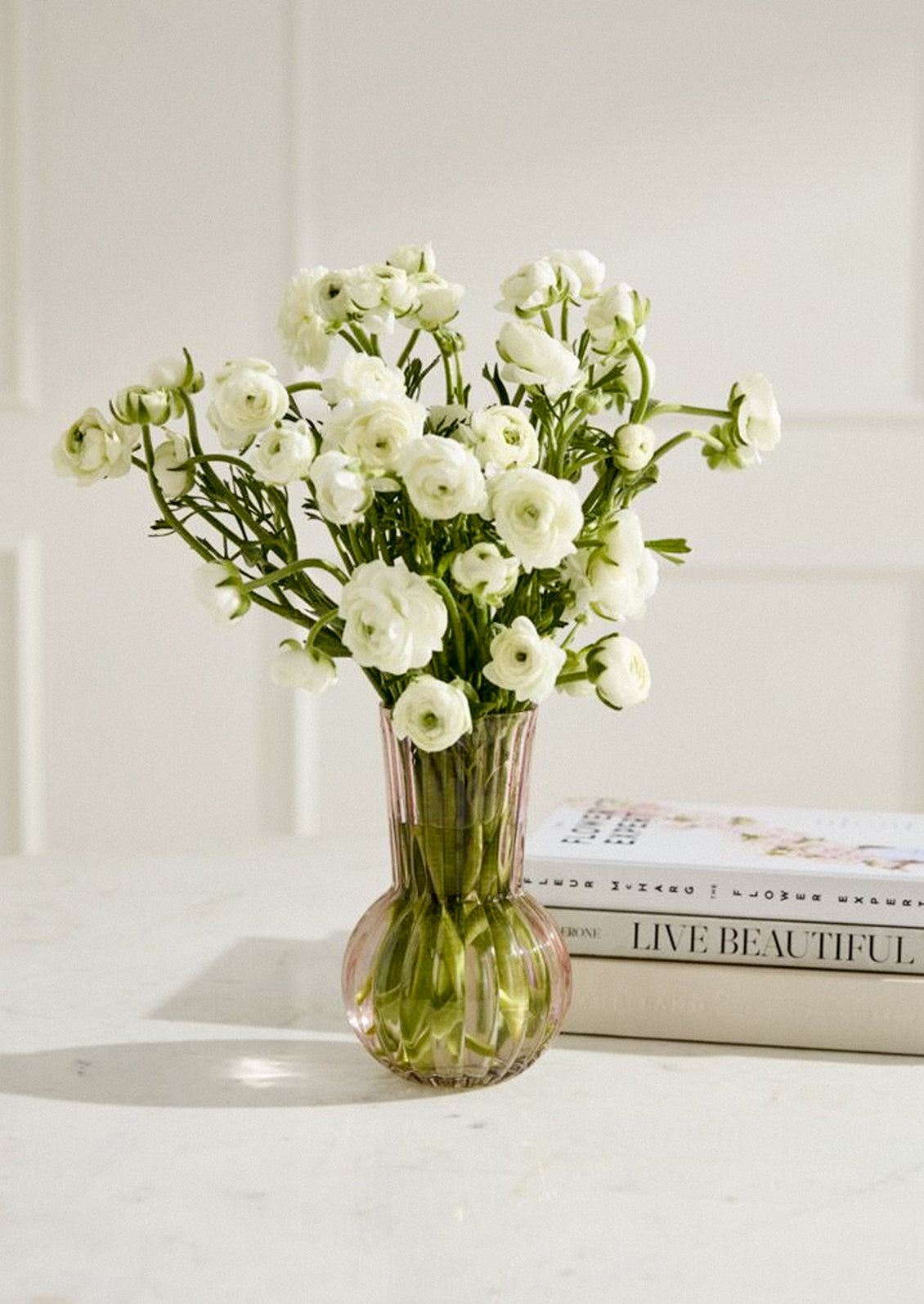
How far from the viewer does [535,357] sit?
85 centimetres

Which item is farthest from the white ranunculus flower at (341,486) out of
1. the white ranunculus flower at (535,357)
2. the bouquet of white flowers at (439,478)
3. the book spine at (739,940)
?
the book spine at (739,940)

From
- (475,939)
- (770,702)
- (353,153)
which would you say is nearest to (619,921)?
(475,939)

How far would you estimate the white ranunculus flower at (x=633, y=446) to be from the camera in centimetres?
87

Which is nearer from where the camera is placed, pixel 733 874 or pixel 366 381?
pixel 366 381

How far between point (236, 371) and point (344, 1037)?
16.7 inches

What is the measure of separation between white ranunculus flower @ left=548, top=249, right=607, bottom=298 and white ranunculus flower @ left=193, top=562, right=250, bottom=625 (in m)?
0.24

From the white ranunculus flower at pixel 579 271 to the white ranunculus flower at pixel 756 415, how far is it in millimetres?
99

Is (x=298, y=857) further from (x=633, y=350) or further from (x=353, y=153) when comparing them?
(x=353, y=153)

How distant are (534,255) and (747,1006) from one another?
2003 mm

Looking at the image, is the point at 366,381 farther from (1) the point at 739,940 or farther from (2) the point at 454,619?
(1) the point at 739,940

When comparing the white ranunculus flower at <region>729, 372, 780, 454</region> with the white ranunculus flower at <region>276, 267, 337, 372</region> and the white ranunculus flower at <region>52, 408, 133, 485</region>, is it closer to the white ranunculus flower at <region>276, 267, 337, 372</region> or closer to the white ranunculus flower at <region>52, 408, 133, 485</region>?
the white ranunculus flower at <region>276, 267, 337, 372</region>

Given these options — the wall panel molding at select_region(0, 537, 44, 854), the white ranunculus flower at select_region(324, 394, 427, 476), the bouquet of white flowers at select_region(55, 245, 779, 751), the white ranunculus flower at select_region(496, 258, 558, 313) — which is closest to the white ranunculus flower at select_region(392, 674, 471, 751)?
the bouquet of white flowers at select_region(55, 245, 779, 751)

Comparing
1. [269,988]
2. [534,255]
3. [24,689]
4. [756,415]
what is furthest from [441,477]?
[24,689]

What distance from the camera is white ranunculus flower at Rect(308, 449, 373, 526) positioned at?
32.0 inches
